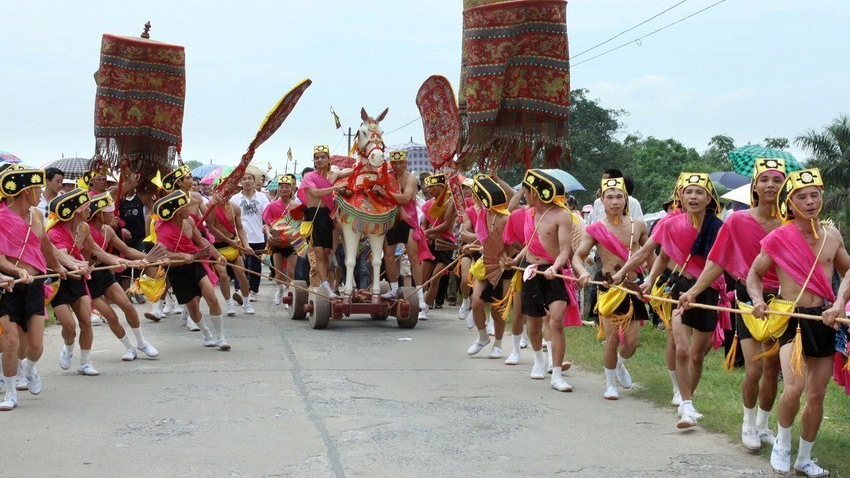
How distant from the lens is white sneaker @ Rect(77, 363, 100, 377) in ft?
36.1

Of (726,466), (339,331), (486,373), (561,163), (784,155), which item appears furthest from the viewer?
(339,331)

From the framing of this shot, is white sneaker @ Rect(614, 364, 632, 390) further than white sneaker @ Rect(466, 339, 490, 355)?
No

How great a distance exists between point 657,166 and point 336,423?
38.1m

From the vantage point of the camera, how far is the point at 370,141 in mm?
14578

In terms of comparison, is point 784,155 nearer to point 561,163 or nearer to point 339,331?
point 561,163

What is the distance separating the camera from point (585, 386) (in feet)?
34.3

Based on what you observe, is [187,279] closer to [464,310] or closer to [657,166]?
[464,310]

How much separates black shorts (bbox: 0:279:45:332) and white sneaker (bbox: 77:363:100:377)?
168 centimetres

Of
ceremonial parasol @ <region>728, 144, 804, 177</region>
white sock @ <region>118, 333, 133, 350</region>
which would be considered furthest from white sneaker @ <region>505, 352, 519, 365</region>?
white sock @ <region>118, 333, 133, 350</region>

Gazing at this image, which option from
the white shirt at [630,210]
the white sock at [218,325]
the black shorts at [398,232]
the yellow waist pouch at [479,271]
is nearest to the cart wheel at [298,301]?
the black shorts at [398,232]

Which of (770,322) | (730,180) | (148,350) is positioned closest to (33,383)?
(148,350)

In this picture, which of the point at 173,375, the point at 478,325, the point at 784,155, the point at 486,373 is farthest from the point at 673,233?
the point at 173,375

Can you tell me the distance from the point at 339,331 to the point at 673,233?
689 cm

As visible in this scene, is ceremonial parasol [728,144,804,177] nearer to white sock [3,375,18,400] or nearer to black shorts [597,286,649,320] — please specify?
black shorts [597,286,649,320]
